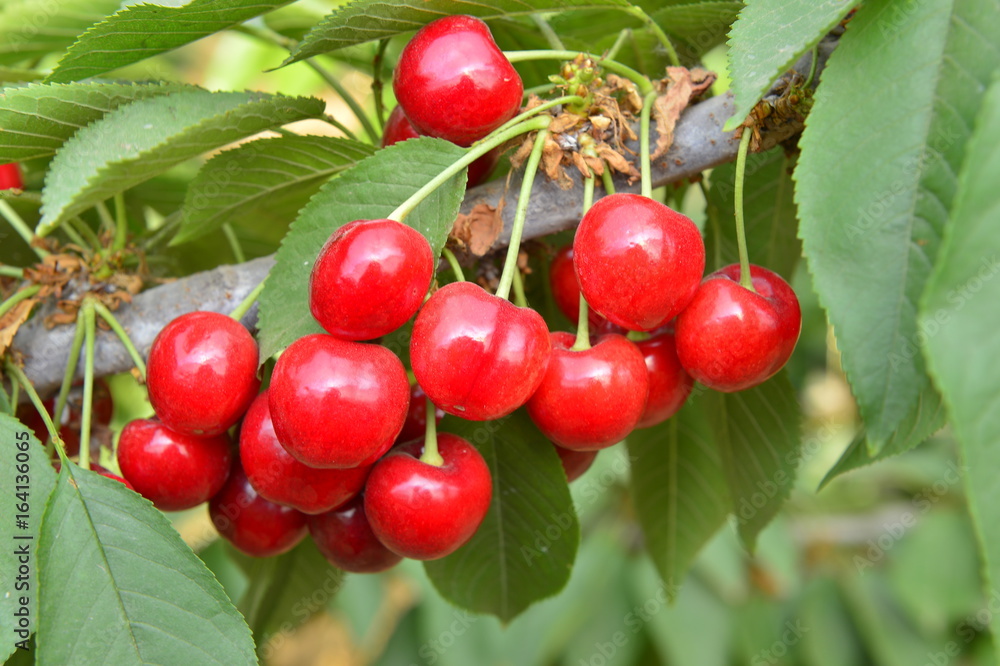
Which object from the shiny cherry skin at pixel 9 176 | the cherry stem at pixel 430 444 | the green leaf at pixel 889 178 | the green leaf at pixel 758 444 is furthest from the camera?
the shiny cherry skin at pixel 9 176

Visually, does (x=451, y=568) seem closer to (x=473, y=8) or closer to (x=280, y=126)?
(x=280, y=126)

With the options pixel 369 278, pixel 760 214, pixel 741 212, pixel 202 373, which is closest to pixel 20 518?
pixel 202 373

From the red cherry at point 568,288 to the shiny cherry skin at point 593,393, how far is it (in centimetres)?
19

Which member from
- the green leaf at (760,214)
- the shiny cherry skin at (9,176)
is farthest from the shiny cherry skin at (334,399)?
the shiny cherry skin at (9,176)

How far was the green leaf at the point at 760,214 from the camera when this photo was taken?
4.13 ft

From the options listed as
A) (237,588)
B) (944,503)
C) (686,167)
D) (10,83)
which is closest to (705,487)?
(686,167)

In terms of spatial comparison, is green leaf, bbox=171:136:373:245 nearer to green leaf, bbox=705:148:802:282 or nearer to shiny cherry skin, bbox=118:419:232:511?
shiny cherry skin, bbox=118:419:232:511

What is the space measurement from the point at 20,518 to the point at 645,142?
80 centimetres

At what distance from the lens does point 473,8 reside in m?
0.94

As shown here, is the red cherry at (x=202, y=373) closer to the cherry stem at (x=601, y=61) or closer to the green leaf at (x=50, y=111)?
the green leaf at (x=50, y=111)

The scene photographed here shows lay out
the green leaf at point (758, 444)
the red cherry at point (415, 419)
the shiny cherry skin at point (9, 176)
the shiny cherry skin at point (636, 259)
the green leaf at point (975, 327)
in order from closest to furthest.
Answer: the green leaf at point (975, 327) → the shiny cherry skin at point (636, 259) → the red cherry at point (415, 419) → the green leaf at point (758, 444) → the shiny cherry skin at point (9, 176)

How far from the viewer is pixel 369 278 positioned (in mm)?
743

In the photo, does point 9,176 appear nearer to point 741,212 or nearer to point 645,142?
point 645,142

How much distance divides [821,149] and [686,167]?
0.86ft
